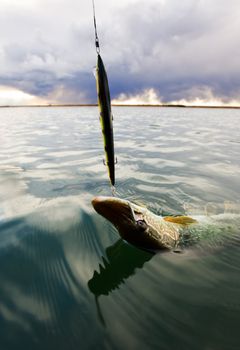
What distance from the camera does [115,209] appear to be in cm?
375

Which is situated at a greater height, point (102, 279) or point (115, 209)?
point (115, 209)

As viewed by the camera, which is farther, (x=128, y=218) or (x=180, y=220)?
(x=180, y=220)

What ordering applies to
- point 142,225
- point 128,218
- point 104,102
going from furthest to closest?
point 142,225 → point 128,218 → point 104,102

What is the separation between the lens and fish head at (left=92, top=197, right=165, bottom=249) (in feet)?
12.1

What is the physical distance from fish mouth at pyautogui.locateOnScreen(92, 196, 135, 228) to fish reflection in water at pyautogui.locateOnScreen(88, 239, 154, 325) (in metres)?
0.73

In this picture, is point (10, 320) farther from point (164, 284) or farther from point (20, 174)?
point (20, 174)

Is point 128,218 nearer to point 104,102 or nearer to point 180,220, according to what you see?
point 180,220

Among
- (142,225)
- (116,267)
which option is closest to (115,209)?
(142,225)

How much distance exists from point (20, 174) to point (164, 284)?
7084 mm

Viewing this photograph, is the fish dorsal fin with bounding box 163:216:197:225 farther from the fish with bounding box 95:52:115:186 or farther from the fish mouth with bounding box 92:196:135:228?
the fish with bounding box 95:52:115:186

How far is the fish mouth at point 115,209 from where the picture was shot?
3635mm

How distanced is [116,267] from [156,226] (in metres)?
0.88

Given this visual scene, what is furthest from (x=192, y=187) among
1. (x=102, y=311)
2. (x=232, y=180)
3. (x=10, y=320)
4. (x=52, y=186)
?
(x=10, y=320)

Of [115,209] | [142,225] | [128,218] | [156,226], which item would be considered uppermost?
[115,209]
